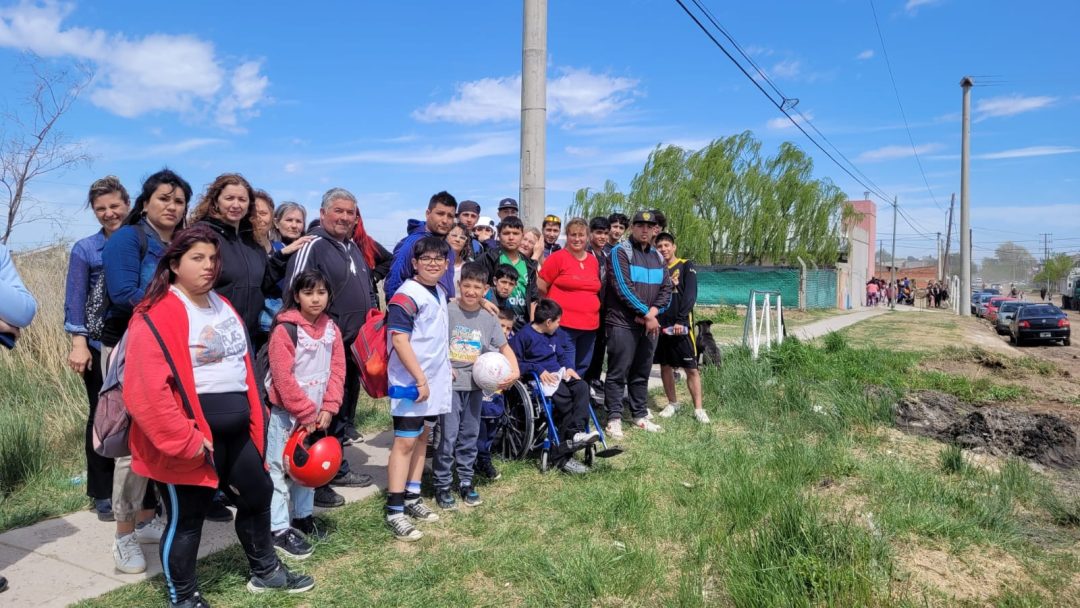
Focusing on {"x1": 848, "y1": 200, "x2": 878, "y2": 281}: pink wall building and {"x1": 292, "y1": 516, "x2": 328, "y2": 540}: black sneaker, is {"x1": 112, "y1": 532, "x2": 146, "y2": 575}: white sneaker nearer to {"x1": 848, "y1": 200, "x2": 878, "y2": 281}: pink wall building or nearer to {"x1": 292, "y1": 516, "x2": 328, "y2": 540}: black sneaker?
{"x1": 292, "y1": 516, "x2": 328, "y2": 540}: black sneaker

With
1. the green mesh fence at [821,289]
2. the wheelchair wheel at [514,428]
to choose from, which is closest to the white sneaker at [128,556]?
the wheelchair wheel at [514,428]

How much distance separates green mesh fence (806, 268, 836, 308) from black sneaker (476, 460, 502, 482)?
28105 millimetres

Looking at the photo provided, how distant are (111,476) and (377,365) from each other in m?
1.75

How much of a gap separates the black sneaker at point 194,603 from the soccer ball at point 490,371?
2007 mm

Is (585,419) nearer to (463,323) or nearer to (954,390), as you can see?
(463,323)

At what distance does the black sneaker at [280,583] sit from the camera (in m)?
3.29

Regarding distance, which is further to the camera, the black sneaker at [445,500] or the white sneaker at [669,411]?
the white sneaker at [669,411]

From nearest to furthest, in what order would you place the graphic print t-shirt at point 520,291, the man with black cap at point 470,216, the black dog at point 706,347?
the graphic print t-shirt at point 520,291, the man with black cap at point 470,216, the black dog at point 706,347

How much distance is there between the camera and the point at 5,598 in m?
3.24

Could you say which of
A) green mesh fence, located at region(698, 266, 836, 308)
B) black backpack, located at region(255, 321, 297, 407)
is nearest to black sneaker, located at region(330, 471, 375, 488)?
black backpack, located at region(255, 321, 297, 407)

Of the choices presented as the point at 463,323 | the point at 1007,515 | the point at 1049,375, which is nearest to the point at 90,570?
the point at 463,323

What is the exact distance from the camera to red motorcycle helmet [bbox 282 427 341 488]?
11.7ft

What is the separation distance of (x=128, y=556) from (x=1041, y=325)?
25696 millimetres

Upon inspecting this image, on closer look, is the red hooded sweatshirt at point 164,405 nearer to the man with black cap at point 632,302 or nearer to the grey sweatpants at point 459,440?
the grey sweatpants at point 459,440
